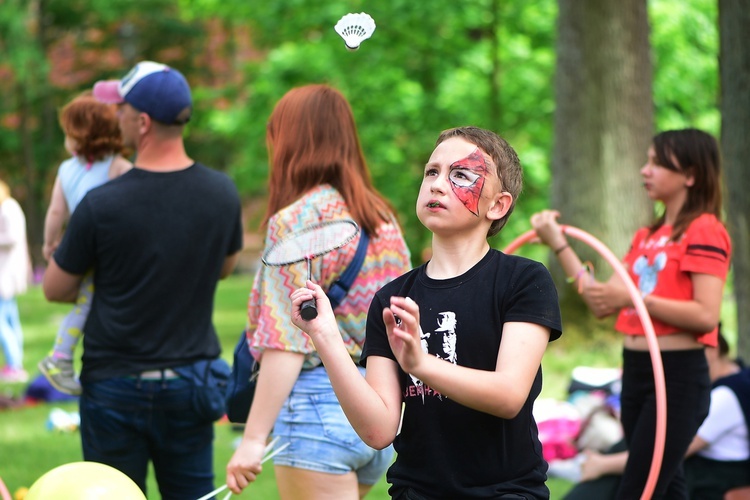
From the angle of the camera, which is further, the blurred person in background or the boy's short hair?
the blurred person in background

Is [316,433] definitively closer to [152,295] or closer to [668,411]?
[152,295]

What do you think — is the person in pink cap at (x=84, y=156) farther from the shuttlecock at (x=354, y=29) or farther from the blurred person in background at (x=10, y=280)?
the blurred person in background at (x=10, y=280)

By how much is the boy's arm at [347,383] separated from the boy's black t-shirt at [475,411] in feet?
0.33

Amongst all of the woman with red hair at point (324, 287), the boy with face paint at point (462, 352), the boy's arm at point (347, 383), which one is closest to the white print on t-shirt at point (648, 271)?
the woman with red hair at point (324, 287)

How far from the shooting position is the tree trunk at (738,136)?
22.9ft

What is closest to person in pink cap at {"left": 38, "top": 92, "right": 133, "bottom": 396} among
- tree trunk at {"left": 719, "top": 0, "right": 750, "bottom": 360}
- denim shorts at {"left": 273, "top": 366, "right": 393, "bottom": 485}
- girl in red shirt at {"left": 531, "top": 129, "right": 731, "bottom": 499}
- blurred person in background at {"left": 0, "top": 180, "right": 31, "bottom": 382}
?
denim shorts at {"left": 273, "top": 366, "right": 393, "bottom": 485}

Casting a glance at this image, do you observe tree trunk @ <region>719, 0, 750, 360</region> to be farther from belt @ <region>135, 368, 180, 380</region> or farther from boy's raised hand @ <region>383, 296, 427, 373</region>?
boy's raised hand @ <region>383, 296, 427, 373</region>

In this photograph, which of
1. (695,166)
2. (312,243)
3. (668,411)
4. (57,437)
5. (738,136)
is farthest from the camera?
(57,437)

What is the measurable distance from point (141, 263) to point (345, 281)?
3.11 ft

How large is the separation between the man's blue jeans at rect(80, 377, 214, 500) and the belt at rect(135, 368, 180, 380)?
14mm

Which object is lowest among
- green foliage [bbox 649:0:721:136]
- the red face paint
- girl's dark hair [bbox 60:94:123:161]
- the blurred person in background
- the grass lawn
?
the grass lawn

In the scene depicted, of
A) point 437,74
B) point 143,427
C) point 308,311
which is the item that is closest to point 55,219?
point 143,427

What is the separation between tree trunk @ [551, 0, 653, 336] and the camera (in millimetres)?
10836

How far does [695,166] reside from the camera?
4.64 meters
